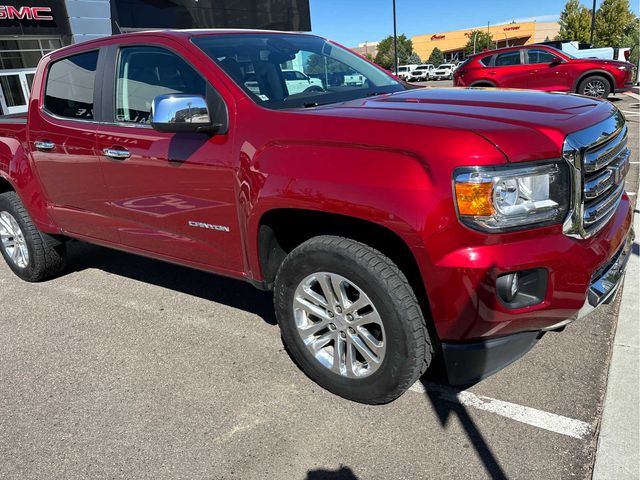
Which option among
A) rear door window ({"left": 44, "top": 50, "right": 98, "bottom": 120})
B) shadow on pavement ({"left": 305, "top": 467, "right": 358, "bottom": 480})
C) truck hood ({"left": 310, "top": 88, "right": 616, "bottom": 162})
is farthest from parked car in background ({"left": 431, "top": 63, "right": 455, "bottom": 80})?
shadow on pavement ({"left": 305, "top": 467, "right": 358, "bottom": 480})

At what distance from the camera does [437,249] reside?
225 cm

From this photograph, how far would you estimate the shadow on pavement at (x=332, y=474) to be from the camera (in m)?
2.35

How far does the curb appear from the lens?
2262 mm

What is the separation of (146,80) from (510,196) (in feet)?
7.83

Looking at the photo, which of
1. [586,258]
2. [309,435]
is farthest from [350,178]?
[309,435]

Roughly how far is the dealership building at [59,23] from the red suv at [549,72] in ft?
35.4

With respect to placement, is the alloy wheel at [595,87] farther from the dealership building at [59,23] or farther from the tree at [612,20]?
the tree at [612,20]

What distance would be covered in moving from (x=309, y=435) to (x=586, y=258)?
58.7 inches

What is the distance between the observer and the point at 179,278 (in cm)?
474

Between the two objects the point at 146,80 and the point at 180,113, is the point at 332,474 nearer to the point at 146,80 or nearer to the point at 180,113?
the point at 180,113

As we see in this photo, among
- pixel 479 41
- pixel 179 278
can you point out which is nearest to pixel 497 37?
pixel 479 41

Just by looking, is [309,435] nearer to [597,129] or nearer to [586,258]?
[586,258]

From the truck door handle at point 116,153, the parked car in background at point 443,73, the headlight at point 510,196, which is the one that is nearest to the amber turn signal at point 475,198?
the headlight at point 510,196

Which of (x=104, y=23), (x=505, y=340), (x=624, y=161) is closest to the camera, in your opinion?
(x=505, y=340)
